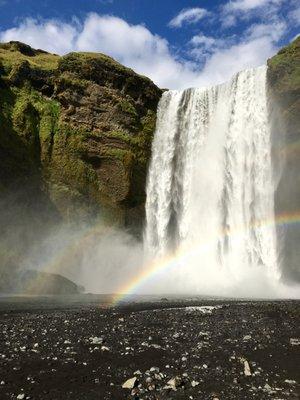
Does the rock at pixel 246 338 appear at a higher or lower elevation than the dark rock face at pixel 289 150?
lower

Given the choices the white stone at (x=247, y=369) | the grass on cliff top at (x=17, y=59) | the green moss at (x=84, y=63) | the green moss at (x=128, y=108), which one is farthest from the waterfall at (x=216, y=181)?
the white stone at (x=247, y=369)

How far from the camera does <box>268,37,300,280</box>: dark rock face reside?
39.4 m

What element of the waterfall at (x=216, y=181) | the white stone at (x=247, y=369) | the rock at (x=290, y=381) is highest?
the waterfall at (x=216, y=181)

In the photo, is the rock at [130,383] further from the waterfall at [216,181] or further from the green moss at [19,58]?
the green moss at [19,58]

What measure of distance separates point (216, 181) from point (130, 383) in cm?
3686

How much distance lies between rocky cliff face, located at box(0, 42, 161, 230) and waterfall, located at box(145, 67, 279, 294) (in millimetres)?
3212

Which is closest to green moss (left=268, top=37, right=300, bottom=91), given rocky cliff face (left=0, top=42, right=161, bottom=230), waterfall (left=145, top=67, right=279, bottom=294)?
waterfall (left=145, top=67, right=279, bottom=294)

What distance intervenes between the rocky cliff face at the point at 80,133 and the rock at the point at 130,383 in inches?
1433

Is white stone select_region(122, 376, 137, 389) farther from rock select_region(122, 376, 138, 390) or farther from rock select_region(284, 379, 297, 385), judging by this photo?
rock select_region(284, 379, 297, 385)

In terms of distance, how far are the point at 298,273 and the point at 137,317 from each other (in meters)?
26.4

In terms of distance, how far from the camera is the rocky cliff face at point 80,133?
4503cm

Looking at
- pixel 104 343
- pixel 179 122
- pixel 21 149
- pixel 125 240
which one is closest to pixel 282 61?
pixel 179 122

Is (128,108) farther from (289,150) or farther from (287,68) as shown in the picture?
(289,150)

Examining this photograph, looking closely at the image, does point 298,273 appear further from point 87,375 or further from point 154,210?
point 87,375
